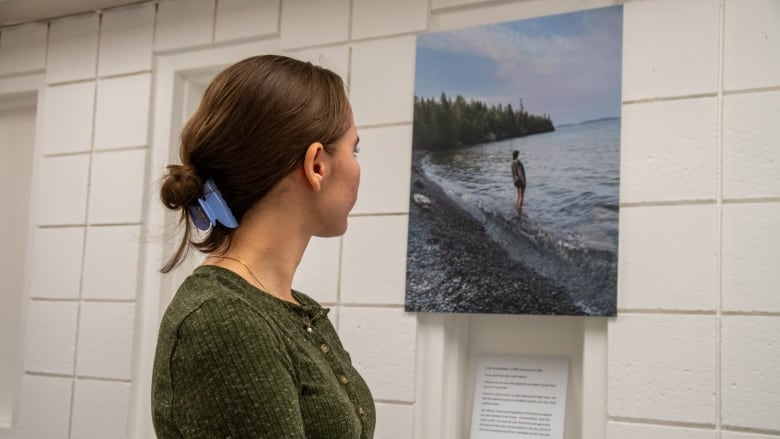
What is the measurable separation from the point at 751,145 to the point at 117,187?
1799mm

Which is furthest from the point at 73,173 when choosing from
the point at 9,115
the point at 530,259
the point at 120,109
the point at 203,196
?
the point at 203,196

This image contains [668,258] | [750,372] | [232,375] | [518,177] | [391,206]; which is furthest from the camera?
[391,206]

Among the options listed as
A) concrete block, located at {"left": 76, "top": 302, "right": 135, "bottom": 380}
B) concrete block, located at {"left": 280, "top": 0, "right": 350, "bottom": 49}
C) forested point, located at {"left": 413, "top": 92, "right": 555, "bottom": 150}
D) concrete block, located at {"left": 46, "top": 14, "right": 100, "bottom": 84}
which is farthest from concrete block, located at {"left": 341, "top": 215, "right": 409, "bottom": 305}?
concrete block, located at {"left": 46, "top": 14, "right": 100, "bottom": 84}

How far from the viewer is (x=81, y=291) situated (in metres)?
2.57

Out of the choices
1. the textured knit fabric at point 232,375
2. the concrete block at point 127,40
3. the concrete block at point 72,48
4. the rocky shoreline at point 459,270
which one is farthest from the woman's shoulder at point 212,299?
the concrete block at point 72,48

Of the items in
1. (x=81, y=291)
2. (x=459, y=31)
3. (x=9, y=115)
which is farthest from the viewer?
(x=9, y=115)

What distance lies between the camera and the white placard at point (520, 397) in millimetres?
1934

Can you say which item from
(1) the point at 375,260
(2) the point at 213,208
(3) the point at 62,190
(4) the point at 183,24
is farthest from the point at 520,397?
(3) the point at 62,190

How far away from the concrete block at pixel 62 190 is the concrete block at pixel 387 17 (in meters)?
1.03

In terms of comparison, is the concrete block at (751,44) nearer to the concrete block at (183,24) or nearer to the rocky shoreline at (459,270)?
the rocky shoreline at (459,270)

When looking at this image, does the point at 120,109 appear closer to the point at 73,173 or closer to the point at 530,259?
the point at 73,173

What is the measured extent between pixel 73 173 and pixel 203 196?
1.82 m

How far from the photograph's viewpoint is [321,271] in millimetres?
2174

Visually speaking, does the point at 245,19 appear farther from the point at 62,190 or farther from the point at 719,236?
the point at 719,236
